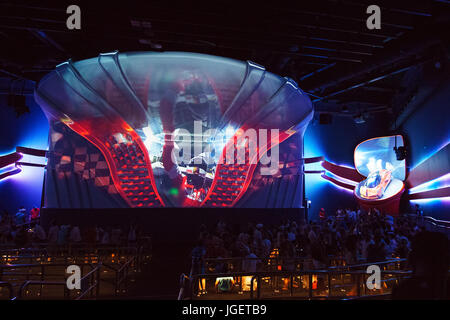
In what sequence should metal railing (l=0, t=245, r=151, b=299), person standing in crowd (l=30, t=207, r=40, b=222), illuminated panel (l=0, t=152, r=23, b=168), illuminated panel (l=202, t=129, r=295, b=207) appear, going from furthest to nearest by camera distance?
illuminated panel (l=0, t=152, r=23, b=168) → person standing in crowd (l=30, t=207, r=40, b=222) → illuminated panel (l=202, t=129, r=295, b=207) → metal railing (l=0, t=245, r=151, b=299)

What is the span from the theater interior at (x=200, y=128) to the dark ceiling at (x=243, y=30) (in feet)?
0.17

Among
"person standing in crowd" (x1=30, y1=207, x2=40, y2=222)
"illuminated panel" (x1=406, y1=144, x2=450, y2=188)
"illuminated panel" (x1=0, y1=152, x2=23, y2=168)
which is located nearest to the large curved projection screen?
"person standing in crowd" (x1=30, y1=207, x2=40, y2=222)

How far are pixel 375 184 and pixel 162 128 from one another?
38.3 feet

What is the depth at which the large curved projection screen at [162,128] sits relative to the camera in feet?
41.7

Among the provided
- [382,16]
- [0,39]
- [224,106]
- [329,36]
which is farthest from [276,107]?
[0,39]

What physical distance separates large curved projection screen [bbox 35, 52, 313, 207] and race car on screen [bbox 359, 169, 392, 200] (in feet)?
21.2

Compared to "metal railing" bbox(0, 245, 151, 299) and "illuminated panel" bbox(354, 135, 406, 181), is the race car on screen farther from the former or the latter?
"metal railing" bbox(0, 245, 151, 299)

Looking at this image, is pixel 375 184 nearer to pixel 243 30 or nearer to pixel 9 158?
pixel 243 30

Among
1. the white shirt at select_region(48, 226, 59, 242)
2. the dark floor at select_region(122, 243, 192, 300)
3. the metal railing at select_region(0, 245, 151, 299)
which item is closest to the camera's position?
the dark floor at select_region(122, 243, 192, 300)

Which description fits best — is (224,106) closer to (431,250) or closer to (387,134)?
(387,134)

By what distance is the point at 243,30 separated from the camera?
8828mm

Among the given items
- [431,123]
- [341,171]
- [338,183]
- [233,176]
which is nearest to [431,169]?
[431,123]

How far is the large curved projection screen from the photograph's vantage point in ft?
41.7

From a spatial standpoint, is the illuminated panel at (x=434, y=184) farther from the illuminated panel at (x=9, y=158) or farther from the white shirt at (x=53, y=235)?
the illuminated panel at (x=9, y=158)
